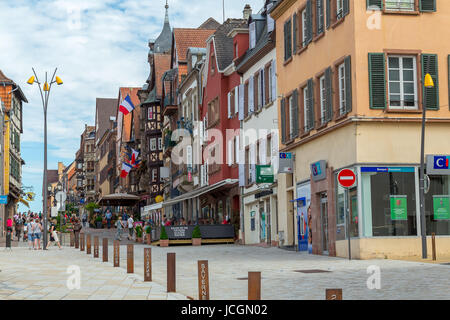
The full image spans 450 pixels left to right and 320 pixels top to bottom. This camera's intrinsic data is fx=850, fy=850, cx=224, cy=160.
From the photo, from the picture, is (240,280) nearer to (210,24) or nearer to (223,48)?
(223,48)

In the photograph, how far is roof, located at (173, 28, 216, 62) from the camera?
6327 cm

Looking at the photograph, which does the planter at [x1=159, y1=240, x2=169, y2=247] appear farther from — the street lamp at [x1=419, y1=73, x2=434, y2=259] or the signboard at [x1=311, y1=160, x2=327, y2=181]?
the street lamp at [x1=419, y1=73, x2=434, y2=259]

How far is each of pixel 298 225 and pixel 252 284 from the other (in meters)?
23.0

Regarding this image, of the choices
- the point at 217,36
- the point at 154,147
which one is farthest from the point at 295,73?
the point at 154,147

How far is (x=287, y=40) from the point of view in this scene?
3300 centimetres

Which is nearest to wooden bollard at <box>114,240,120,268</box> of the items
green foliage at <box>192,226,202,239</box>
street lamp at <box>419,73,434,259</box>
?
street lamp at <box>419,73,434,259</box>

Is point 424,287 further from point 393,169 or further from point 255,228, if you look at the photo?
point 255,228

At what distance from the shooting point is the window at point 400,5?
A: 85.5ft

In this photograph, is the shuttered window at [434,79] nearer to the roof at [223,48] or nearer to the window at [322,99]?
the window at [322,99]

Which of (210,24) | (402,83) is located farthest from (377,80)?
(210,24)

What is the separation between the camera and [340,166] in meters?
27.0

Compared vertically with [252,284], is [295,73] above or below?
above

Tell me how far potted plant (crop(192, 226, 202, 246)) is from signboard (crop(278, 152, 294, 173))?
30.1 ft

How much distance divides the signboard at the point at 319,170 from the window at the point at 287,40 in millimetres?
5311
